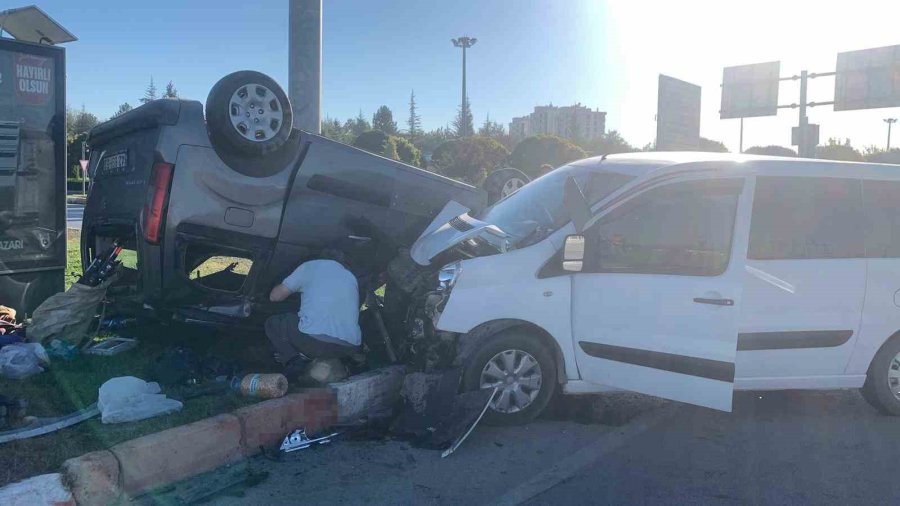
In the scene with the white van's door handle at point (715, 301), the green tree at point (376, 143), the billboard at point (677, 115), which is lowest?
the white van's door handle at point (715, 301)

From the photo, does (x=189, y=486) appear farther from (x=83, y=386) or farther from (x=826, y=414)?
(x=826, y=414)

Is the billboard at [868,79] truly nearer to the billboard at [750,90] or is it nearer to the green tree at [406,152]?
the billboard at [750,90]

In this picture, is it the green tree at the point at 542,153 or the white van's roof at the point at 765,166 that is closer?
the white van's roof at the point at 765,166

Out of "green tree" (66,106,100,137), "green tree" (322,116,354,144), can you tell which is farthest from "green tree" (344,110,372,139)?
"green tree" (66,106,100,137)

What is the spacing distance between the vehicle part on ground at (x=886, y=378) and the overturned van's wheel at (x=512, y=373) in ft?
7.88

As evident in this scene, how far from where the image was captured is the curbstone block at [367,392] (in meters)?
5.35

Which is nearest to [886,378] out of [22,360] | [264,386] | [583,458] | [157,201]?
[583,458]

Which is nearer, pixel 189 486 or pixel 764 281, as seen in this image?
pixel 189 486

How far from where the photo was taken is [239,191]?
5.69 meters

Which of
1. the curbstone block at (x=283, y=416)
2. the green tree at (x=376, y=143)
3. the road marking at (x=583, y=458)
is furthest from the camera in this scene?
the green tree at (x=376, y=143)

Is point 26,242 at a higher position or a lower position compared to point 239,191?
lower

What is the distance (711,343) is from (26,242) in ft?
20.7

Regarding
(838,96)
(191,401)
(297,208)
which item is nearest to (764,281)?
(297,208)

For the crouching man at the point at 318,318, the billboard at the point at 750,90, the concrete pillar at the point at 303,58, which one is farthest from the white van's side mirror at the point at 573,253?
the billboard at the point at 750,90
